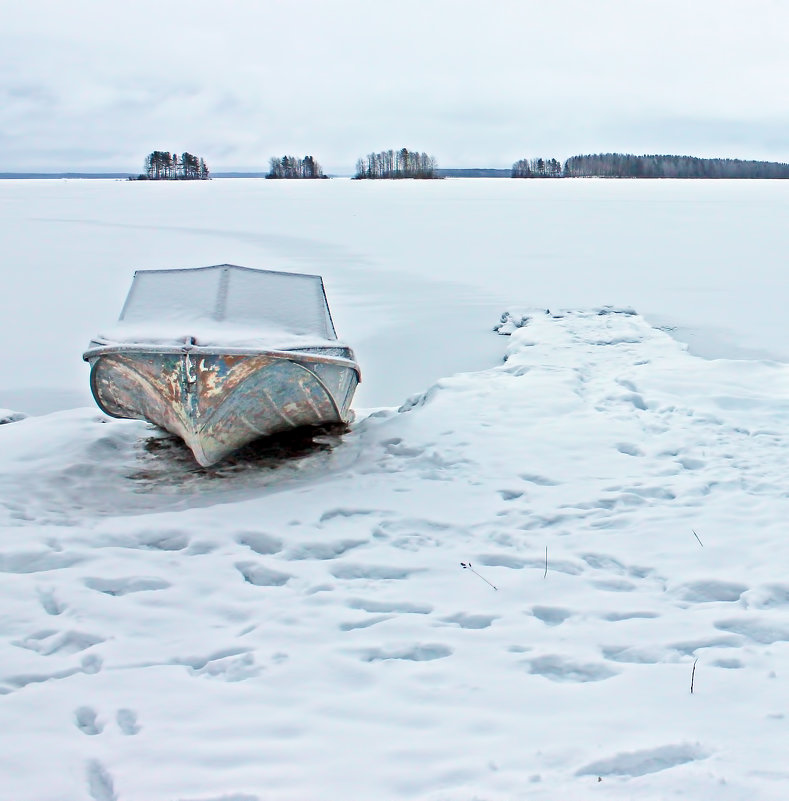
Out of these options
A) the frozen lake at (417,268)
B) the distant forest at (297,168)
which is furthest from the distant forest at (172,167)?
the frozen lake at (417,268)

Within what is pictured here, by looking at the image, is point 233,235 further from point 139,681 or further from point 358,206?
point 139,681

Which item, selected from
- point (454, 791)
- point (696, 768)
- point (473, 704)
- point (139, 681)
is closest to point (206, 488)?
point (139, 681)

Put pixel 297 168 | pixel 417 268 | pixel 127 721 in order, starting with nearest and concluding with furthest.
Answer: pixel 127 721, pixel 417 268, pixel 297 168

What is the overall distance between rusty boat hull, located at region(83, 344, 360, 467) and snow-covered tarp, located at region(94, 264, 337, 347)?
0.44 ft

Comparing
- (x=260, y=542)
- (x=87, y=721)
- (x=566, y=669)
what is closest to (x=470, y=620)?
(x=566, y=669)

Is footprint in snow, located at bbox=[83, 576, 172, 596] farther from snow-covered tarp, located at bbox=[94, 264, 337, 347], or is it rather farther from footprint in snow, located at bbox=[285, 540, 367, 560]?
snow-covered tarp, located at bbox=[94, 264, 337, 347]

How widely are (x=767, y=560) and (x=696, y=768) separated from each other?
5.47 ft

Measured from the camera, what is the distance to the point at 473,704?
269 cm

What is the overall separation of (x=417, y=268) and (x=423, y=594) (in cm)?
1310

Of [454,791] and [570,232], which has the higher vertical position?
[570,232]

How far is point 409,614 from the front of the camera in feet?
11.0

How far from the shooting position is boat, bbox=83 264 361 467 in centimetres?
509

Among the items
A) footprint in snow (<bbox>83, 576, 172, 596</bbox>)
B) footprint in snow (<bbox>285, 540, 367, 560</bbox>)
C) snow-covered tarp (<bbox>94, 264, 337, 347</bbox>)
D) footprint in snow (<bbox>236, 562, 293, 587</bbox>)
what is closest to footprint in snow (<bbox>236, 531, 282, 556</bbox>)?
footprint in snow (<bbox>285, 540, 367, 560</bbox>)

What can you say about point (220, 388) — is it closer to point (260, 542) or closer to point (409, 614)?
point (260, 542)
